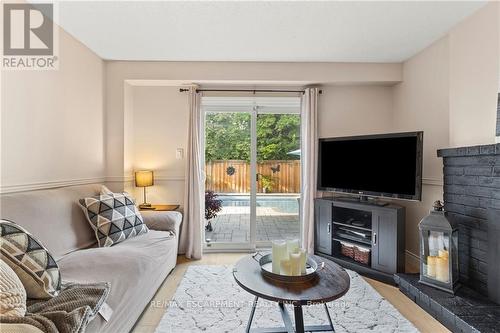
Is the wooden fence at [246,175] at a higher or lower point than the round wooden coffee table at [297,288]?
higher

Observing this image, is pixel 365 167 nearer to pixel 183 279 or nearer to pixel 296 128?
pixel 296 128

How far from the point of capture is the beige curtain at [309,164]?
328cm

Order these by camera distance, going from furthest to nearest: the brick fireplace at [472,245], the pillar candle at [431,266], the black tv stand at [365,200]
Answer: the black tv stand at [365,200], the pillar candle at [431,266], the brick fireplace at [472,245]

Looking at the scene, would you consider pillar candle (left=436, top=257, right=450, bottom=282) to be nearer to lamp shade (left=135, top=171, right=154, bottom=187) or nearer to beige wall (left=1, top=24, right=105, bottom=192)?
lamp shade (left=135, top=171, right=154, bottom=187)

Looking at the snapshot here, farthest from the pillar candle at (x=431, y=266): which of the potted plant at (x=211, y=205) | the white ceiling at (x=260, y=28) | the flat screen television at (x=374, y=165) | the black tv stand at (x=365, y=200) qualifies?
the potted plant at (x=211, y=205)

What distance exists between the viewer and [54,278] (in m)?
1.38

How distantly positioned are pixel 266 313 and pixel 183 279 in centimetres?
100

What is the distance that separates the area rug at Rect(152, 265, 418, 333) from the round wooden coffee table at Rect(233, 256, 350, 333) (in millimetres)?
197

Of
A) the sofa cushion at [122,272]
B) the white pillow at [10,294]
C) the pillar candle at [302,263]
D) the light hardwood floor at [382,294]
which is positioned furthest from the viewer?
the light hardwood floor at [382,294]

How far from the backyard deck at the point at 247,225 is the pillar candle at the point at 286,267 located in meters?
1.94

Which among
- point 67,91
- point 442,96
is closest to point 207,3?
point 67,91

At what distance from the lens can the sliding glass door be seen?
3.51 metres

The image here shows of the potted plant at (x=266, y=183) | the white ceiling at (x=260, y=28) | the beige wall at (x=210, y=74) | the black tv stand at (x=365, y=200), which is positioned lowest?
the black tv stand at (x=365, y=200)

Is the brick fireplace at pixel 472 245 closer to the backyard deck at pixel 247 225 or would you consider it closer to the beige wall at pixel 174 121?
the beige wall at pixel 174 121
